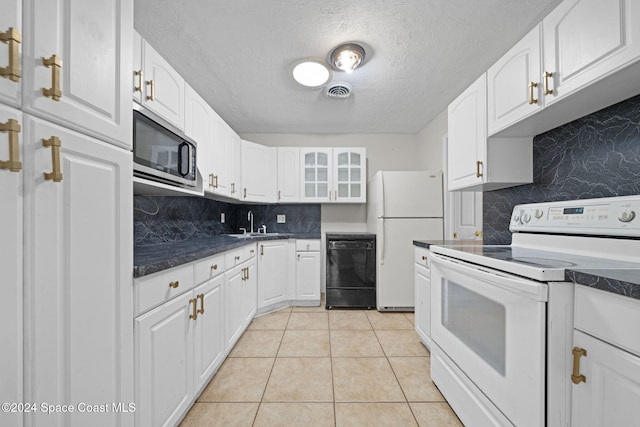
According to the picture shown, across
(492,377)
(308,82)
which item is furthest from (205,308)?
(308,82)

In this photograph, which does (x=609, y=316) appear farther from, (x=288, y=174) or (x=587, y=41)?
(x=288, y=174)

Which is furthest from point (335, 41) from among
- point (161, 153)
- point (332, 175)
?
point (332, 175)

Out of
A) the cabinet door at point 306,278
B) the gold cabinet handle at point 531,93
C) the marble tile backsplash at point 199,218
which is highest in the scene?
the gold cabinet handle at point 531,93

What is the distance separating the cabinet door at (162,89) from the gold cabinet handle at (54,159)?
2.71 ft

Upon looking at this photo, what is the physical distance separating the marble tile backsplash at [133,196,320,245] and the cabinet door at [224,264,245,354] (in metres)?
0.61

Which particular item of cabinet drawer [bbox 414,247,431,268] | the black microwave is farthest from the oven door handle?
the black microwave

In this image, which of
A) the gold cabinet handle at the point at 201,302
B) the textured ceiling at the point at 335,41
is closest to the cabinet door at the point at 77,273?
the gold cabinet handle at the point at 201,302

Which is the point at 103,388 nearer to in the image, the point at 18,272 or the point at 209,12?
the point at 18,272

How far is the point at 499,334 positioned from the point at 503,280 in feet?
0.79

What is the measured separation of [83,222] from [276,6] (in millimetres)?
1523

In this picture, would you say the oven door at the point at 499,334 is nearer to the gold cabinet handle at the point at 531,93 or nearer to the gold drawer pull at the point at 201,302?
the gold cabinet handle at the point at 531,93

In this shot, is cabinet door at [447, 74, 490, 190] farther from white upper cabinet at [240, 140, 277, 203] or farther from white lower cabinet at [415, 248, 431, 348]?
white upper cabinet at [240, 140, 277, 203]

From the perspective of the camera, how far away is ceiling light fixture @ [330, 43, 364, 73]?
6.20 ft

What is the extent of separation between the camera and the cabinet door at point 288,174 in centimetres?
348
